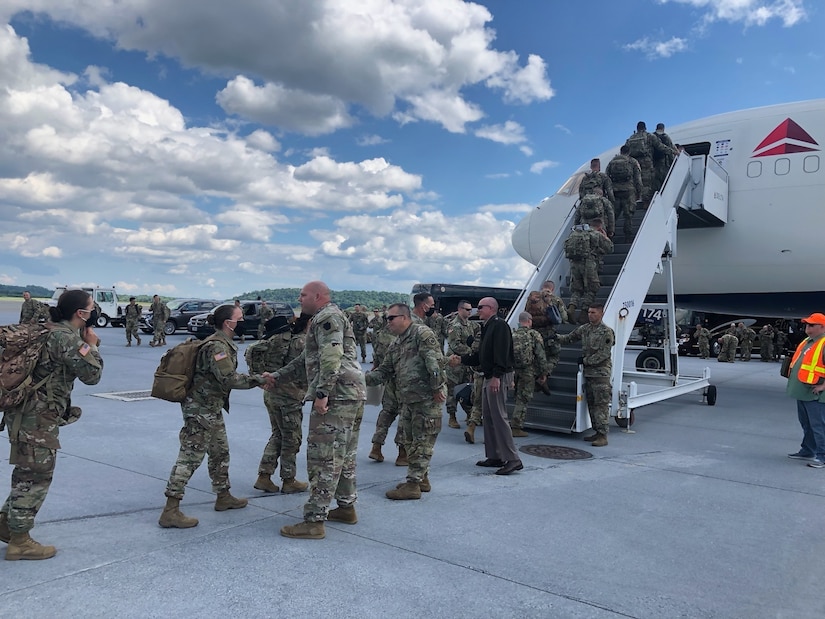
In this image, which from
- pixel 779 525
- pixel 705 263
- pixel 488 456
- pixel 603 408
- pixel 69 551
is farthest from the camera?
pixel 705 263

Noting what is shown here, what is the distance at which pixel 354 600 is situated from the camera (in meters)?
2.88

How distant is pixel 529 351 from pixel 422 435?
2.53 metres

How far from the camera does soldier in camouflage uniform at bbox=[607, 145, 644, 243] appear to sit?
941 cm

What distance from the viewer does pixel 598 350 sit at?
22.6 feet

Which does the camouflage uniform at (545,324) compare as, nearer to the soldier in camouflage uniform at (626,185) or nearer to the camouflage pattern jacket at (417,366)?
the soldier in camouflage uniform at (626,185)

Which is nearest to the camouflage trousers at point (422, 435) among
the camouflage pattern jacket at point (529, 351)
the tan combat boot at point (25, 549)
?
the camouflage pattern jacket at point (529, 351)

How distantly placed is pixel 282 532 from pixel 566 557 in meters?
1.74

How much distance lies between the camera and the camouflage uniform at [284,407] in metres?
4.49

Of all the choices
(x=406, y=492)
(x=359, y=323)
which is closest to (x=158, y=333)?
(x=359, y=323)

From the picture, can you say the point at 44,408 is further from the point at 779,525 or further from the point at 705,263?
the point at 705,263

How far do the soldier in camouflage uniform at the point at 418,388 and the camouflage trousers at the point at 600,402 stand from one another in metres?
2.83

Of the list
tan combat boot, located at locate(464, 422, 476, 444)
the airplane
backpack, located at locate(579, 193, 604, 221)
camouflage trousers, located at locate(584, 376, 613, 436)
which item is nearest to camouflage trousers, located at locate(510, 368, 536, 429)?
tan combat boot, located at locate(464, 422, 476, 444)

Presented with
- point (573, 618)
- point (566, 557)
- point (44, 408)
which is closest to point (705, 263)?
point (566, 557)

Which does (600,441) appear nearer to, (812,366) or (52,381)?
(812,366)
